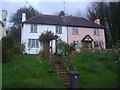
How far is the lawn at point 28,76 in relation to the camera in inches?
503

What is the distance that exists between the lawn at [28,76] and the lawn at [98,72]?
7.39 feet

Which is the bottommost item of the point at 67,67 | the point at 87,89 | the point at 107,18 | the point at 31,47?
the point at 87,89

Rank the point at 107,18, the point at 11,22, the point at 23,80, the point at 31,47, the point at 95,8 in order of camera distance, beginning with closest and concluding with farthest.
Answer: the point at 23,80 < the point at 31,47 < the point at 107,18 < the point at 95,8 < the point at 11,22

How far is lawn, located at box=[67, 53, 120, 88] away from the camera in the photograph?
1423 centimetres

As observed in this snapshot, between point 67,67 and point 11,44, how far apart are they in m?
5.39

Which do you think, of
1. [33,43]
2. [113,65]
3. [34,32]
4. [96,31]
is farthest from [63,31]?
[113,65]

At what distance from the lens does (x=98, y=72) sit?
53.3 feet

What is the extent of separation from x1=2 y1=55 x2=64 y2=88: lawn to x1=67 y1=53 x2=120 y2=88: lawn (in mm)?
2254

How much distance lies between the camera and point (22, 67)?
15.9 metres

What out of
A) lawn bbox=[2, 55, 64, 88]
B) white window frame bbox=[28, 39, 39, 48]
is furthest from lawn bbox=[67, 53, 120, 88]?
white window frame bbox=[28, 39, 39, 48]

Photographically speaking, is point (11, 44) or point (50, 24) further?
point (50, 24)

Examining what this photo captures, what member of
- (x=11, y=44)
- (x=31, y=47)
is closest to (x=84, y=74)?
(x=11, y=44)

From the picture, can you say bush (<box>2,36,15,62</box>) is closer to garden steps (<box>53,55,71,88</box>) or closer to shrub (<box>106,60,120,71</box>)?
garden steps (<box>53,55,71,88</box>)

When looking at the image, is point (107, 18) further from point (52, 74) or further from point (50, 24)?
point (52, 74)
